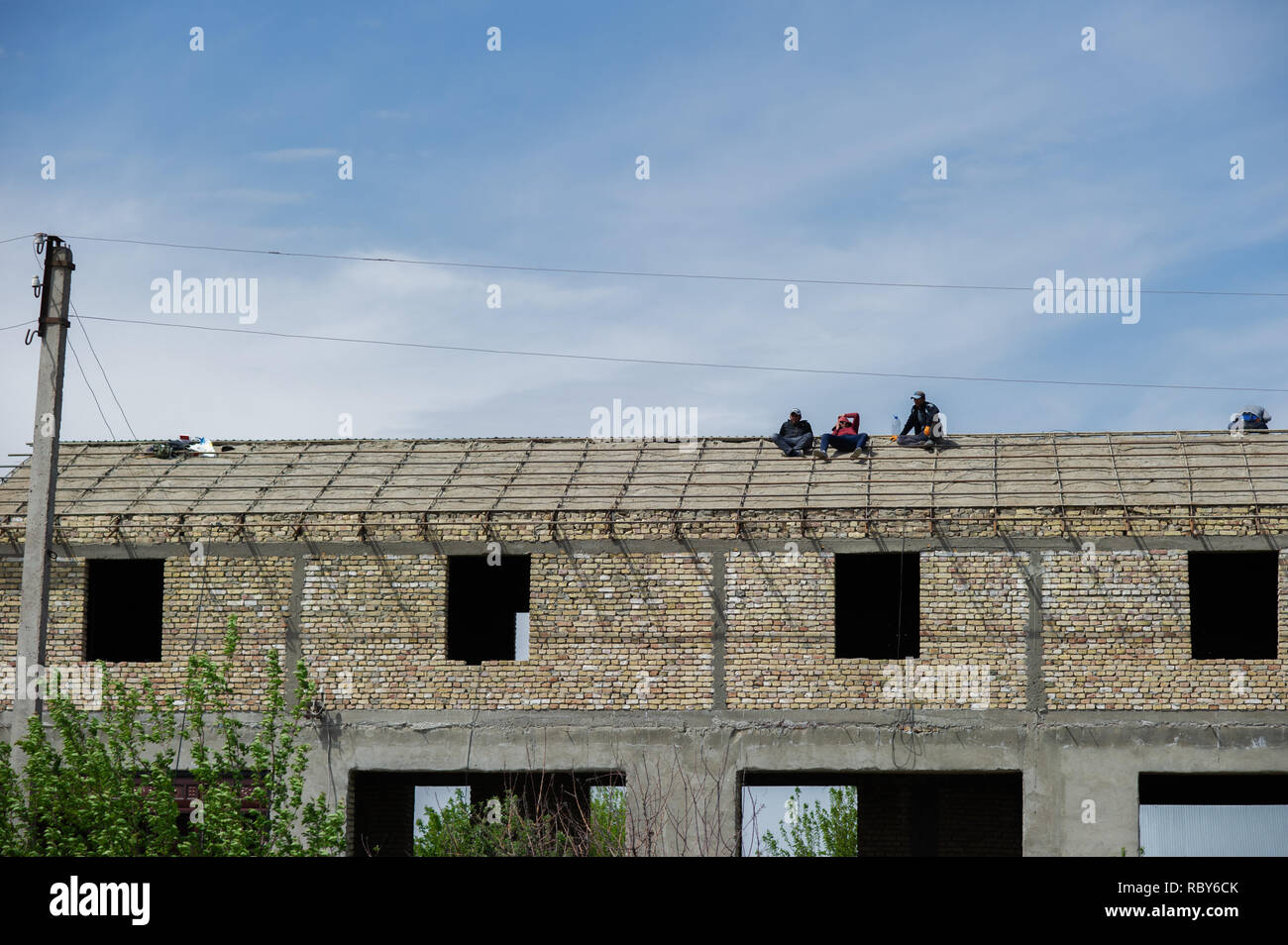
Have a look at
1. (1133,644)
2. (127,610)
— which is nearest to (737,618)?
(1133,644)

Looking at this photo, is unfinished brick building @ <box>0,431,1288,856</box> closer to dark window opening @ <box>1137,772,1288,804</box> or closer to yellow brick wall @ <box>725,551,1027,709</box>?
yellow brick wall @ <box>725,551,1027,709</box>

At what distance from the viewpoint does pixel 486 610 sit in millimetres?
25875

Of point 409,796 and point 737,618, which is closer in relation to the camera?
point 737,618

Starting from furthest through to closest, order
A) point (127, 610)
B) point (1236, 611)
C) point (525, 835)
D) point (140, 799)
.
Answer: point (127, 610)
point (1236, 611)
point (525, 835)
point (140, 799)

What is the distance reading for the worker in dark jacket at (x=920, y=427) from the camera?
80.0 feet

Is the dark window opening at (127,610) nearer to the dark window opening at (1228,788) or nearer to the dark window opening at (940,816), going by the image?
the dark window opening at (940,816)

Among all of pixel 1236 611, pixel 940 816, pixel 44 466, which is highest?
pixel 44 466

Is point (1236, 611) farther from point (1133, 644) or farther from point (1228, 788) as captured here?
point (1133, 644)

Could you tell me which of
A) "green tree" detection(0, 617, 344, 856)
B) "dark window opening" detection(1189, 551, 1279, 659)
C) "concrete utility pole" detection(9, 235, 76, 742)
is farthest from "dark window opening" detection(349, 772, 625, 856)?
"dark window opening" detection(1189, 551, 1279, 659)

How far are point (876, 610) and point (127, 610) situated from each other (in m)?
12.4
